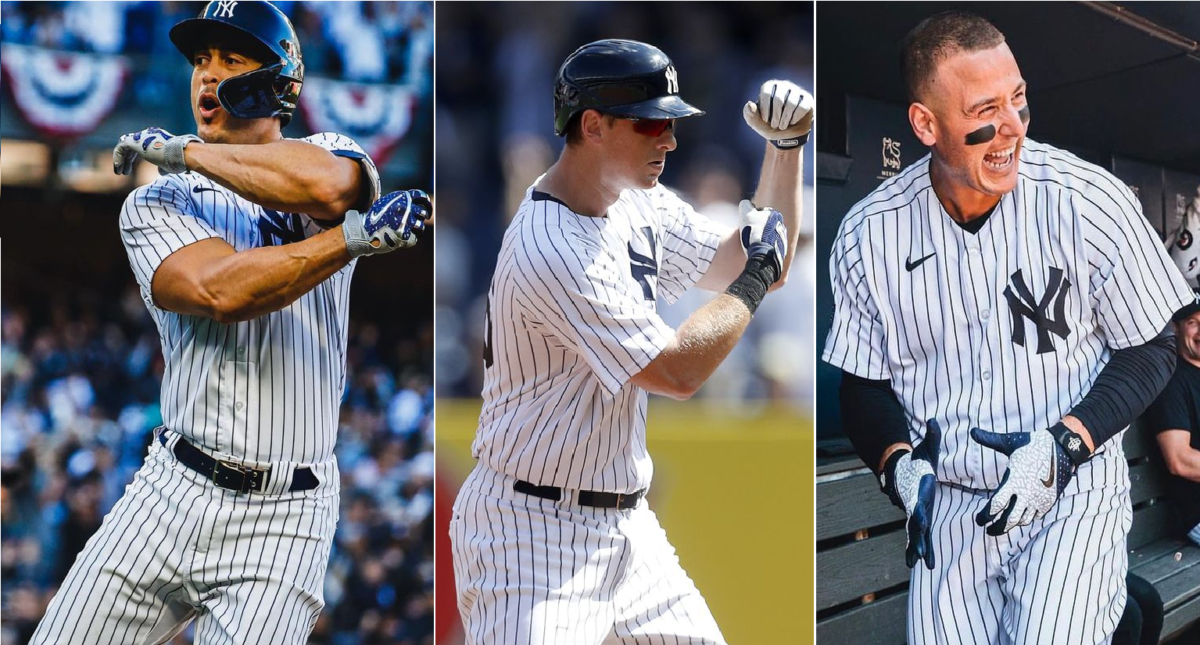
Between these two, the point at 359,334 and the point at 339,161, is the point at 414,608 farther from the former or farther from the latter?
the point at 339,161

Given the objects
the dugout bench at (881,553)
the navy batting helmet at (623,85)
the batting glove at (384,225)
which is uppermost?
the navy batting helmet at (623,85)

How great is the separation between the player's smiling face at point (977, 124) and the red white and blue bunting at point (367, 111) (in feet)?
5.01

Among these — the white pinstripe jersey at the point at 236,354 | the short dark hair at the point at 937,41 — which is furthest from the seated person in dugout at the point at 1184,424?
the white pinstripe jersey at the point at 236,354

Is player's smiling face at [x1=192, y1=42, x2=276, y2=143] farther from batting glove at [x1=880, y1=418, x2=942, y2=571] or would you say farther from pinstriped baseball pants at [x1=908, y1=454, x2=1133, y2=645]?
pinstriped baseball pants at [x1=908, y1=454, x2=1133, y2=645]

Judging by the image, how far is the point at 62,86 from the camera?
129 inches

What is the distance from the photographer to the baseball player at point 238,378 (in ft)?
8.04

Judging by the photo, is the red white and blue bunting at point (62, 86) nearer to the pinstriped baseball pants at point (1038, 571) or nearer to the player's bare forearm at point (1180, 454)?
the pinstriped baseball pants at point (1038, 571)

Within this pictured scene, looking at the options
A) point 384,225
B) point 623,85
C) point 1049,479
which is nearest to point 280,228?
point 384,225

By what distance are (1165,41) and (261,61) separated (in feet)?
8.11

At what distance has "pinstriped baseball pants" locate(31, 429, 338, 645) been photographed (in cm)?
241

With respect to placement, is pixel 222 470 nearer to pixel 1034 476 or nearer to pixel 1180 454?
pixel 1034 476

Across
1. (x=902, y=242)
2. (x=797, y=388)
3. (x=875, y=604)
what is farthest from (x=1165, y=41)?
(x=875, y=604)

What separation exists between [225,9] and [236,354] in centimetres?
95

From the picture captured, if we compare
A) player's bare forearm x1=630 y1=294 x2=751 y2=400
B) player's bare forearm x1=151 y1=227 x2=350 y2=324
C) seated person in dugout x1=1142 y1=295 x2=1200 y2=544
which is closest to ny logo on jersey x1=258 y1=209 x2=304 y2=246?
player's bare forearm x1=151 y1=227 x2=350 y2=324
